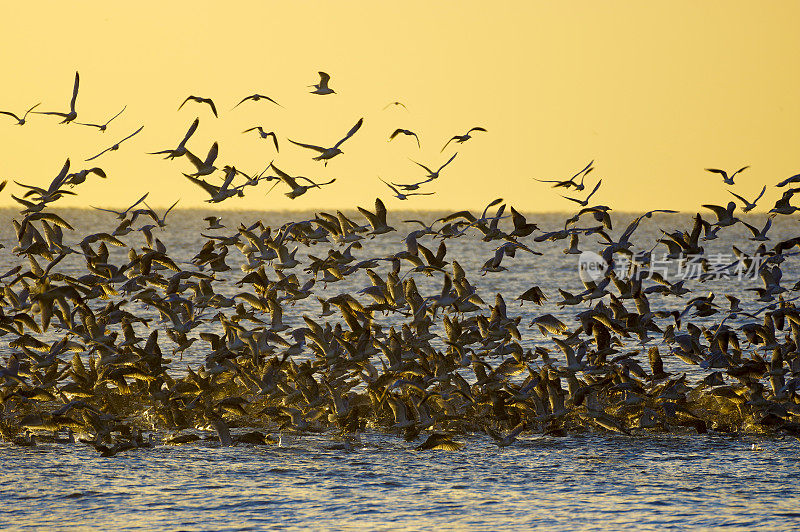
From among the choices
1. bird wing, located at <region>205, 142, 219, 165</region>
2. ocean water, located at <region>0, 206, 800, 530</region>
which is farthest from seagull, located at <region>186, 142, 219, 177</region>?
ocean water, located at <region>0, 206, 800, 530</region>

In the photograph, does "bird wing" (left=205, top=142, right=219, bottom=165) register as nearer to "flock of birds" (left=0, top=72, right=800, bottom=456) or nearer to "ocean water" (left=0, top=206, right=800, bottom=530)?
"flock of birds" (left=0, top=72, right=800, bottom=456)

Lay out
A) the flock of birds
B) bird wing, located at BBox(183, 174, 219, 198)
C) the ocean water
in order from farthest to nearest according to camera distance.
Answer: bird wing, located at BBox(183, 174, 219, 198) < the flock of birds < the ocean water

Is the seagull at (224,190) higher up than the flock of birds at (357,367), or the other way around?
the seagull at (224,190)

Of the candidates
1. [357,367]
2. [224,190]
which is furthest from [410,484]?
[224,190]

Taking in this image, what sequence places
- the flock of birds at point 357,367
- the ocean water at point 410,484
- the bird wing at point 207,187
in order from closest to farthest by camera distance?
the ocean water at point 410,484 < the flock of birds at point 357,367 < the bird wing at point 207,187

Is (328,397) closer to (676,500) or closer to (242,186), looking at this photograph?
(242,186)

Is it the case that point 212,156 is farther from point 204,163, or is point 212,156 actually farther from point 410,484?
point 410,484

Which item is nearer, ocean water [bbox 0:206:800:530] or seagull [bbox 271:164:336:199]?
ocean water [bbox 0:206:800:530]

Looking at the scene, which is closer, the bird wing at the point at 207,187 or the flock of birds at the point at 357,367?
the flock of birds at the point at 357,367

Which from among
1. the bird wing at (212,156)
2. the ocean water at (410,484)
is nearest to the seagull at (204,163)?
the bird wing at (212,156)

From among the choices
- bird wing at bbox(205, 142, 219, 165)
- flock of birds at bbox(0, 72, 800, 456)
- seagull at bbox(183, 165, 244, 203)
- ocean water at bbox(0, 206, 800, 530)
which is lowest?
ocean water at bbox(0, 206, 800, 530)

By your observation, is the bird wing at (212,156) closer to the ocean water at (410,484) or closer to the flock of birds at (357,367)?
the flock of birds at (357,367)

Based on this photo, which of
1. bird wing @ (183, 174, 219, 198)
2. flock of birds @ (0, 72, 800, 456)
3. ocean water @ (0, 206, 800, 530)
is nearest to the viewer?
ocean water @ (0, 206, 800, 530)

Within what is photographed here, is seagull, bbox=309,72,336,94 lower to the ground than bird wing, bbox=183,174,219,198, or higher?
higher
